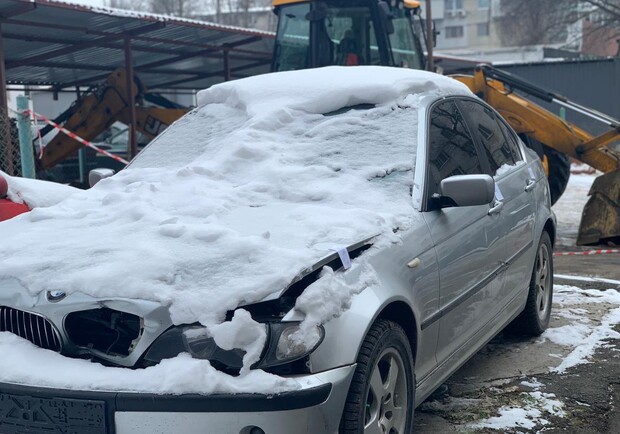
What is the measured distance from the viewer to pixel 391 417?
3242 millimetres

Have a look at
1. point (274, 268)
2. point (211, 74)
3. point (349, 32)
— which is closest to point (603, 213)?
point (349, 32)

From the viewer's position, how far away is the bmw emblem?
2863mm

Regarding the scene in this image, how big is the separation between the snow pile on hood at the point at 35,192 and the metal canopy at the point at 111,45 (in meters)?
4.71

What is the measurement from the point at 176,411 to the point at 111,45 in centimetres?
1217

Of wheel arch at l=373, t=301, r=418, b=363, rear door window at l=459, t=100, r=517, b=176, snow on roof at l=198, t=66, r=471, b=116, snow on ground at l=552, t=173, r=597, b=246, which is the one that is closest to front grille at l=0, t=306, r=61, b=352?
wheel arch at l=373, t=301, r=418, b=363

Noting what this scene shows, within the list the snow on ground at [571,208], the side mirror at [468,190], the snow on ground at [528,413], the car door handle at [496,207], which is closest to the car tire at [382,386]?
the snow on ground at [528,413]

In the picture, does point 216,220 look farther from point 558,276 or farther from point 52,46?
point 52,46

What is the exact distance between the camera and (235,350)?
2.69 metres

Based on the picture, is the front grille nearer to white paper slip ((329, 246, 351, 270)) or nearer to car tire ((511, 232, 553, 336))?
white paper slip ((329, 246, 351, 270))

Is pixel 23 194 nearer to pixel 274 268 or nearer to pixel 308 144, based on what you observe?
pixel 308 144

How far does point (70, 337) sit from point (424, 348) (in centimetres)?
154

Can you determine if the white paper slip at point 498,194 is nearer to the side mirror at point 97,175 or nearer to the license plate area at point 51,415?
the side mirror at point 97,175

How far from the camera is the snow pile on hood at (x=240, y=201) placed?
9.53ft

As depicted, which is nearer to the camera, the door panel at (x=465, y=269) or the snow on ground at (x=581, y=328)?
the door panel at (x=465, y=269)
